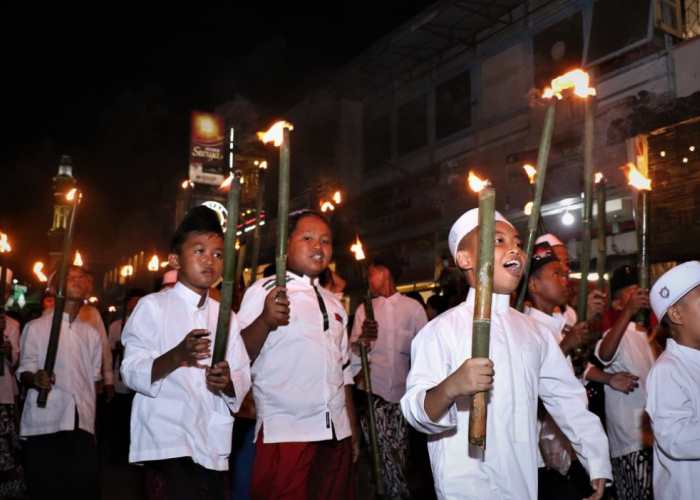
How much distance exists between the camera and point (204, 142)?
25656mm

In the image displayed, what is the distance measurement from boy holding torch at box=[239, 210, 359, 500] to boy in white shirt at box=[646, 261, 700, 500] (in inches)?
76.2

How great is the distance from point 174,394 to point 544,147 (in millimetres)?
2348

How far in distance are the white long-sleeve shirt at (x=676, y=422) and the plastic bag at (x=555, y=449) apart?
56 cm

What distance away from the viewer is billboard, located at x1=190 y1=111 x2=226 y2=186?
25359mm

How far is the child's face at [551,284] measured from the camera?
483 cm

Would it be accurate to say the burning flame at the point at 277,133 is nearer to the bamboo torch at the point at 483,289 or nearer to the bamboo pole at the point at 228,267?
the bamboo pole at the point at 228,267

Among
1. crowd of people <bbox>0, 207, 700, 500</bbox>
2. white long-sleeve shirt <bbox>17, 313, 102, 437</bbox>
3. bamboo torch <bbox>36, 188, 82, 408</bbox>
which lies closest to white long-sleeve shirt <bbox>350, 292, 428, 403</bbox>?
crowd of people <bbox>0, 207, 700, 500</bbox>

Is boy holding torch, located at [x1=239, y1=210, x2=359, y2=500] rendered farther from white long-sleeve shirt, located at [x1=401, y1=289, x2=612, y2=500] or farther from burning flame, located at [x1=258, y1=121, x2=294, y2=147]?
white long-sleeve shirt, located at [x1=401, y1=289, x2=612, y2=500]

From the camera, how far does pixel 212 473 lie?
3.52 m

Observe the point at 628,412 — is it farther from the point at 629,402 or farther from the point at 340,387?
the point at 340,387

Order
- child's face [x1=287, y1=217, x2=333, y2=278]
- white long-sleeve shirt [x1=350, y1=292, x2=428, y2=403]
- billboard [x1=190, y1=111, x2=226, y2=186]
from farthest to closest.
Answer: billboard [x1=190, y1=111, x2=226, y2=186]
white long-sleeve shirt [x1=350, y1=292, x2=428, y2=403]
child's face [x1=287, y1=217, x2=333, y2=278]

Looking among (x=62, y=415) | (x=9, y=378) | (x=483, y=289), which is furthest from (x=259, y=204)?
(x=9, y=378)

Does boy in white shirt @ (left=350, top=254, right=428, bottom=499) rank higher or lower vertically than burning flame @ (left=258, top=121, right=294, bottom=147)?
lower

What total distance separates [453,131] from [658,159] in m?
9.72
